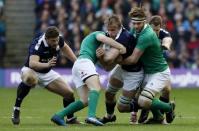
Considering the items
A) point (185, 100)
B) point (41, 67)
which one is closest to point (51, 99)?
point (185, 100)

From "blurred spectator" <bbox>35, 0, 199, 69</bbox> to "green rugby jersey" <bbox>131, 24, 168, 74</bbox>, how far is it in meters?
13.0

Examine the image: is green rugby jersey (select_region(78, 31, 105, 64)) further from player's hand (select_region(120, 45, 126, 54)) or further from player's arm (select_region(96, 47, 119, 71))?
player's hand (select_region(120, 45, 126, 54))

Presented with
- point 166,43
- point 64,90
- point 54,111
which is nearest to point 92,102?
point 64,90

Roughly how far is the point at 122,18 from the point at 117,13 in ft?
1.60

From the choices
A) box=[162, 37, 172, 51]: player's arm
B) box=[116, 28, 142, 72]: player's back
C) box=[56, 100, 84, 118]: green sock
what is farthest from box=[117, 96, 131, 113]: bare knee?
box=[162, 37, 172, 51]: player's arm

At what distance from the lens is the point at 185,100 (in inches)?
902

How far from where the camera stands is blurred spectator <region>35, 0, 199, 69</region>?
28.9 meters

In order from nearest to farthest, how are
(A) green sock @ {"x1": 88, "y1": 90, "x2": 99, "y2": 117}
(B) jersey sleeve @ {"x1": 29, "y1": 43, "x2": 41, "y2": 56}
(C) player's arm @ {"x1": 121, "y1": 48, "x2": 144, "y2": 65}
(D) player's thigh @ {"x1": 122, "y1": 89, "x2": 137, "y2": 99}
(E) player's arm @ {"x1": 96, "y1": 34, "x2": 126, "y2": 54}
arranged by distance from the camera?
(A) green sock @ {"x1": 88, "y1": 90, "x2": 99, "y2": 117}, (E) player's arm @ {"x1": 96, "y1": 34, "x2": 126, "y2": 54}, (C) player's arm @ {"x1": 121, "y1": 48, "x2": 144, "y2": 65}, (B) jersey sleeve @ {"x1": 29, "y1": 43, "x2": 41, "y2": 56}, (D) player's thigh @ {"x1": 122, "y1": 89, "x2": 137, "y2": 99}

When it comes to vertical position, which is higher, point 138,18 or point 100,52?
point 138,18

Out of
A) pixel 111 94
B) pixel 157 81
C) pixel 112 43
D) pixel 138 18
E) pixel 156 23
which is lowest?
pixel 111 94

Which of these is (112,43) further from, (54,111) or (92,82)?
(54,111)

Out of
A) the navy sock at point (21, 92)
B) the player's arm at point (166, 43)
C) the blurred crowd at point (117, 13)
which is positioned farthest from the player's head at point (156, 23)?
the blurred crowd at point (117, 13)

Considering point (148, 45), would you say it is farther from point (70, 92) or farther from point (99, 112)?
point (99, 112)

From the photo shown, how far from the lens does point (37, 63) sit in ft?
50.2
